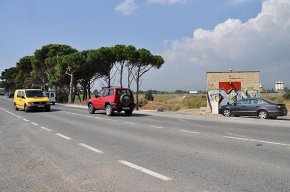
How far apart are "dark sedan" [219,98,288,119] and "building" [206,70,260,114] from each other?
16.7ft

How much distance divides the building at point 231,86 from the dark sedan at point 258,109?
508 cm

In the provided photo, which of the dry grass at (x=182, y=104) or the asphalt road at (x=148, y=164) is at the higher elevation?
the dry grass at (x=182, y=104)

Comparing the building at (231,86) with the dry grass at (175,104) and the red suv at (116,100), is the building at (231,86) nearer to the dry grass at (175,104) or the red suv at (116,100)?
the dry grass at (175,104)

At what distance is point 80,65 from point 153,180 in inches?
1923

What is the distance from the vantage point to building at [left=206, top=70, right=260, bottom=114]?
31.5 metres

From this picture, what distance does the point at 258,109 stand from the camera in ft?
78.8

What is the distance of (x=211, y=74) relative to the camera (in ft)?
104

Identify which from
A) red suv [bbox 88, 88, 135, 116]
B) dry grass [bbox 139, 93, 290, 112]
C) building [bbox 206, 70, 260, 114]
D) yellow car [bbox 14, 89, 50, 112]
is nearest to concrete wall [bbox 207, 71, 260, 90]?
building [bbox 206, 70, 260, 114]

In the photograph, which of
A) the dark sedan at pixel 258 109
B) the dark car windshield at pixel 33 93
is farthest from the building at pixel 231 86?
the dark car windshield at pixel 33 93

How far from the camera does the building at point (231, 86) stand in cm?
3153

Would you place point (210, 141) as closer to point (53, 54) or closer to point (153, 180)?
point (153, 180)

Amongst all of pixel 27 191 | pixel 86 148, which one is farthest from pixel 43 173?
pixel 86 148

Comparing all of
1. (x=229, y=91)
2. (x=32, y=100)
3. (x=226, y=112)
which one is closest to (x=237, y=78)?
(x=229, y=91)

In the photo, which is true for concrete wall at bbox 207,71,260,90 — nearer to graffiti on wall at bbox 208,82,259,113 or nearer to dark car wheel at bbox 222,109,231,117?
graffiti on wall at bbox 208,82,259,113
